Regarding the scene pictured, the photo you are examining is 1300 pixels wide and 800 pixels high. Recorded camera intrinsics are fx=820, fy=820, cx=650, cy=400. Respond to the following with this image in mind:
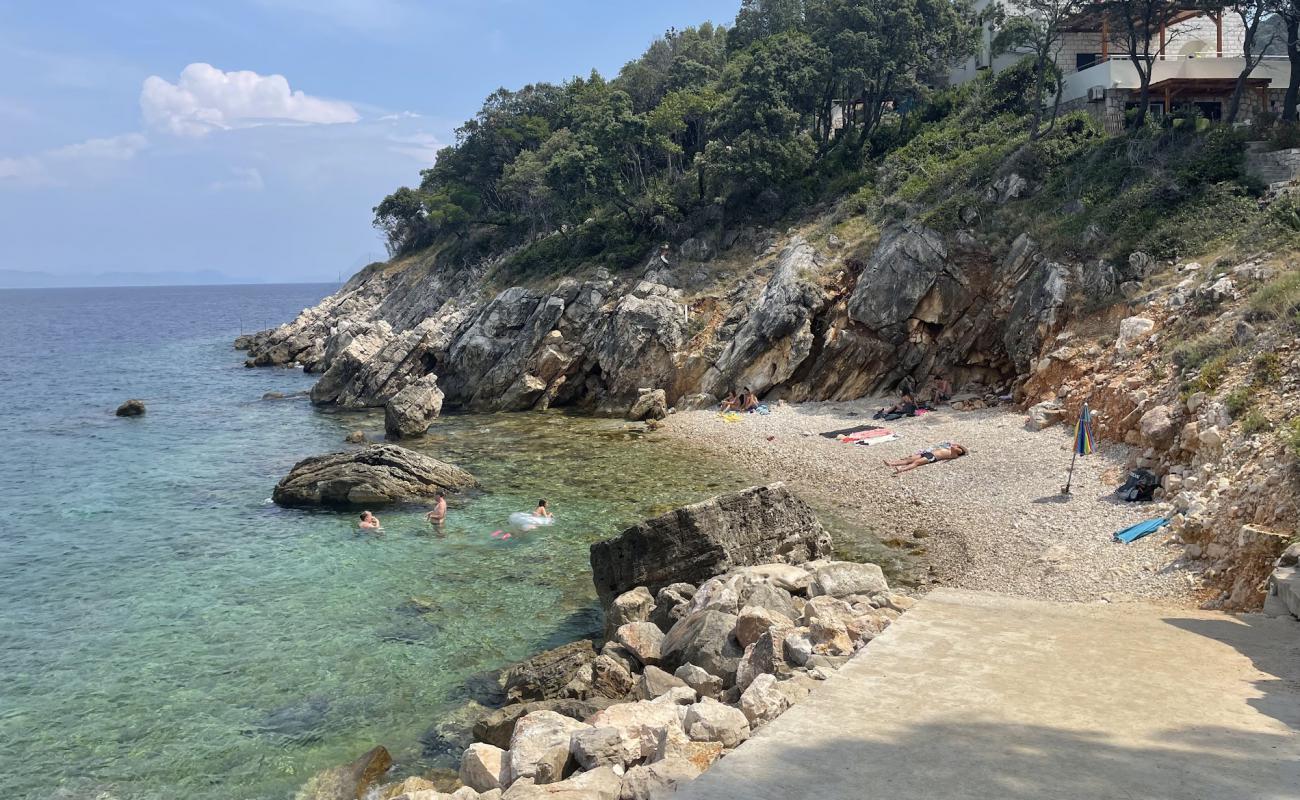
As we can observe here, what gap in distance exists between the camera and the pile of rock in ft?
29.3

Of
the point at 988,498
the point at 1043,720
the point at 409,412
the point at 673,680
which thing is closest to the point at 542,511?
the point at 673,680

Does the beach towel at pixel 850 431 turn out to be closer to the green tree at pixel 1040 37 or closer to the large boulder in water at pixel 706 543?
the large boulder in water at pixel 706 543

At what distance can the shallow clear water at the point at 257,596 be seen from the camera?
12250mm

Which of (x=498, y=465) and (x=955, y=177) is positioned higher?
(x=955, y=177)

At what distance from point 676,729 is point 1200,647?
23.6 ft

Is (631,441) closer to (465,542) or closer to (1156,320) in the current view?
(465,542)

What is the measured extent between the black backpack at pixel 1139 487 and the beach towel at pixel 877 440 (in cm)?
872

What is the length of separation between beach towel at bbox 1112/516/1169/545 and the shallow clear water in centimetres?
1082

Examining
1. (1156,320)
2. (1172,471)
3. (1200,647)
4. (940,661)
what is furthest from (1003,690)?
(1156,320)

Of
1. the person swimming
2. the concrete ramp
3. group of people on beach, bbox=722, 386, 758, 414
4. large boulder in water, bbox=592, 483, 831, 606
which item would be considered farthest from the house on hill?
the concrete ramp

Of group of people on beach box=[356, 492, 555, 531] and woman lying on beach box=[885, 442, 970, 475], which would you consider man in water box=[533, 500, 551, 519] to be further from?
woman lying on beach box=[885, 442, 970, 475]

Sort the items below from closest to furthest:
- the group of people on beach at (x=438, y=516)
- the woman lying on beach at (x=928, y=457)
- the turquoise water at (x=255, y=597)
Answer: the turquoise water at (x=255, y=597)
the group of people on beach at (x=438, y=516)
the woman lying on beach at (x=928, y=457)

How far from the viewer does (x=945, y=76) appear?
51.8 m

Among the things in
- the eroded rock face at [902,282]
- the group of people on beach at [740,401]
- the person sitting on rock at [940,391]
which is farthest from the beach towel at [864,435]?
the eroded rock face at [902,282]
